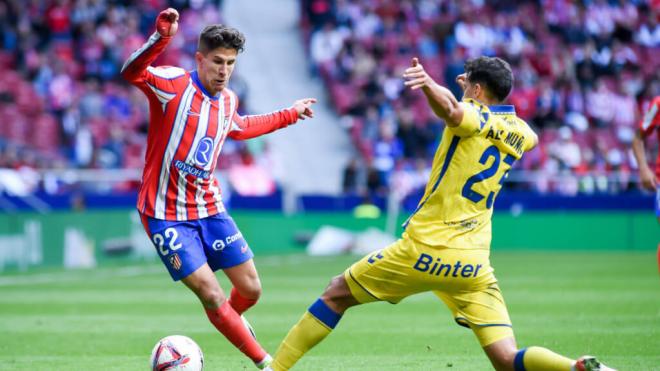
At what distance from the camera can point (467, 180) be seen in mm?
A: 6906

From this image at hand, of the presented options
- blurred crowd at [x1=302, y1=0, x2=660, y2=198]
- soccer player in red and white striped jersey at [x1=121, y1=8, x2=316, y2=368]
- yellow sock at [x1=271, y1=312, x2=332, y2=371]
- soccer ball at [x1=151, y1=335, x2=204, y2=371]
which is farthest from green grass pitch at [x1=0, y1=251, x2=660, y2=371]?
blurred crowd at [x1=302, y1=0, x2=660, y2=198]

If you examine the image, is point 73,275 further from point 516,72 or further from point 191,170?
point 516,72

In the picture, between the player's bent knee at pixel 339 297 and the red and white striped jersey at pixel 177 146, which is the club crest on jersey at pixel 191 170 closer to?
the red and white striped jersey at pixel 177 146

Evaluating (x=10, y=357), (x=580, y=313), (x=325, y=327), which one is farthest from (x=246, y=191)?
(x=325, y=327)

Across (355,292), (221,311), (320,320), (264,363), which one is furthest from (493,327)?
(221,311)

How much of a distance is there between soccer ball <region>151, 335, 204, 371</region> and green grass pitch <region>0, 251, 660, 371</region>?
2.73 feet

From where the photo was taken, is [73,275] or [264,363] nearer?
[264,363]

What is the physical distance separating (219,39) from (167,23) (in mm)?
432

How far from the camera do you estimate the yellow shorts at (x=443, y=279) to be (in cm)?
686

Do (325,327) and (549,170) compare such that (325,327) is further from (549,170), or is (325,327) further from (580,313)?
(549,170)

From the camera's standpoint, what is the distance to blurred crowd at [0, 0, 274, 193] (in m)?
23.4

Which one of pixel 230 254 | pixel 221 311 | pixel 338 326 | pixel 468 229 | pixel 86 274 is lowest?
pixel 86 274

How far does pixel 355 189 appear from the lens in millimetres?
24688

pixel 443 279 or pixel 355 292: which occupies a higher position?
pixel 443 279
